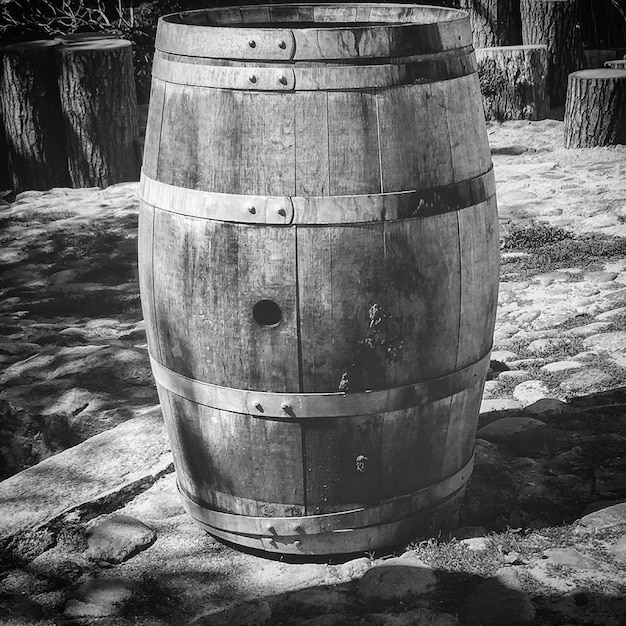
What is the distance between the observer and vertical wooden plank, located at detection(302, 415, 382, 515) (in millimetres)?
2508

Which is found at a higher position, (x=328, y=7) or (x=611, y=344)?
(x=328, y=7)

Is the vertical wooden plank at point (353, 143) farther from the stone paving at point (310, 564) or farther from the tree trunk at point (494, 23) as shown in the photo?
the tree trunk at point (494, 23)

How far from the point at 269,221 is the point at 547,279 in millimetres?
2871

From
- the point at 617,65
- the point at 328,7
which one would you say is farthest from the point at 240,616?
the point at 617,65

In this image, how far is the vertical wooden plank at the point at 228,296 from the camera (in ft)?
7.85

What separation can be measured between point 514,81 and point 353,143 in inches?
266

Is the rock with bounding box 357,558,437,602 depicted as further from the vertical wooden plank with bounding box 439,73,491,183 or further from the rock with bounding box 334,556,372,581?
the vertical wooden plank with bounding box 439,73,491,183

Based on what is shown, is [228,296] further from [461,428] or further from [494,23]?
[494,23]

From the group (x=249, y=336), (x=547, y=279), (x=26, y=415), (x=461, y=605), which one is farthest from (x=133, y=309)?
(x=461, y=605)

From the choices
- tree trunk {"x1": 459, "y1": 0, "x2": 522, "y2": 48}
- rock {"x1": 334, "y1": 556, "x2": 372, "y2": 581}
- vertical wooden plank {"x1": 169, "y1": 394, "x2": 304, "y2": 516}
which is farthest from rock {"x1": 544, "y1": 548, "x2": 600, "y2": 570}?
tree trunk {"x1": 459, "y1": 0, "x2": 522, "y2": 48}

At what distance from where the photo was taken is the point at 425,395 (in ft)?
8.37

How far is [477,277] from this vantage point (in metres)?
2.59

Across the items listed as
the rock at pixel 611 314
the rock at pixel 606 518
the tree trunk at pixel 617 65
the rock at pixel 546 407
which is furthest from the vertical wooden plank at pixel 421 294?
the tree trunk at pixel 617 65

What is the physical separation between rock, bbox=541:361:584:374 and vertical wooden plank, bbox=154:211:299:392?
169cm
